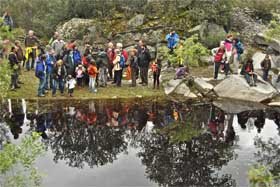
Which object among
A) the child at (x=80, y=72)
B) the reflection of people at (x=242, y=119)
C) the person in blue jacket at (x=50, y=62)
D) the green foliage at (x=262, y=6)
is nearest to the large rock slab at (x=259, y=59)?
the reflection of people at (x=242, y=119)

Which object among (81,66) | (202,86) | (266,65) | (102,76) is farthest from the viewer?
(266,65)

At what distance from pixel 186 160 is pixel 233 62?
9645 millimetres

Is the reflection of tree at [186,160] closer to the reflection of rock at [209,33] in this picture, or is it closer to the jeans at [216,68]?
the jeans at [216,68]

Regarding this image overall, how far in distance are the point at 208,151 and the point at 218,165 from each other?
1048 millimetres

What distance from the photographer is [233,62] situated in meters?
25.1

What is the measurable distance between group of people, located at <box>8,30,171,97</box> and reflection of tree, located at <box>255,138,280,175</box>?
692 centimetres

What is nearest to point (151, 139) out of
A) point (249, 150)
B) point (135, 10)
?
point (249, 150)

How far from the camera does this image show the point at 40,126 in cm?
1920

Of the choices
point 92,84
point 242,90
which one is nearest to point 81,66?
point 92,84

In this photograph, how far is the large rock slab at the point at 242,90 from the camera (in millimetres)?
22859

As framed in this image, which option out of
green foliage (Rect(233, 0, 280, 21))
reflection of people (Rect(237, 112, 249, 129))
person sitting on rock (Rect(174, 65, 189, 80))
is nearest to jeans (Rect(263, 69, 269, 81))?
person sitting on rock (Rect(174, 65, 189, 80))

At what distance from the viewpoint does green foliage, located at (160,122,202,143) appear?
18406 millimetres

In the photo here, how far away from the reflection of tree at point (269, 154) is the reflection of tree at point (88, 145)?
433 centimetres

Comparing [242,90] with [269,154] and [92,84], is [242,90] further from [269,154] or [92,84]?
[269,154]
